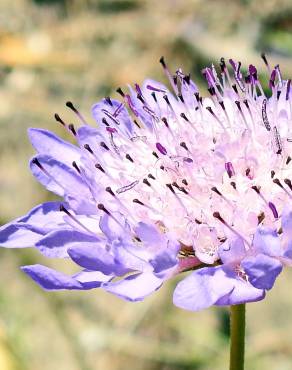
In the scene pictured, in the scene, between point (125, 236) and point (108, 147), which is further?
point (108, 147)

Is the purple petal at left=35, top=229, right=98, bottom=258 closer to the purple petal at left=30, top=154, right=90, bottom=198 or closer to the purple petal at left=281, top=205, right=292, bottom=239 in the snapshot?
the purple petal at left=30, top=154, right=90, bottom=198

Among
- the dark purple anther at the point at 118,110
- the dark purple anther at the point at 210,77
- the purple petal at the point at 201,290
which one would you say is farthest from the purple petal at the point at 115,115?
the purple petal at the point at 201,290

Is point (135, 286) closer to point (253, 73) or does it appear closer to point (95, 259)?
point (95, 259)

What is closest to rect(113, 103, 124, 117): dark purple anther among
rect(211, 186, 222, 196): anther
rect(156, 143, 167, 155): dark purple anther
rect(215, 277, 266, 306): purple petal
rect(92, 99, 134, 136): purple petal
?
rect(92, 99, 134, 136): purple petal

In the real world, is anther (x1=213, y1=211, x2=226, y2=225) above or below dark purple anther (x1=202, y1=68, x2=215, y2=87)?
below

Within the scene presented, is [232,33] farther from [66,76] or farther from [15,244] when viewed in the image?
[15,244]

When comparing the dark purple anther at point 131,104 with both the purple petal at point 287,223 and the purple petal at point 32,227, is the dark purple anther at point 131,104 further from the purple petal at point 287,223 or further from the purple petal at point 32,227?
the purple petal at point 287,223

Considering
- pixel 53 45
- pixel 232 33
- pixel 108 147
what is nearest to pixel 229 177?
pixel 108 147
